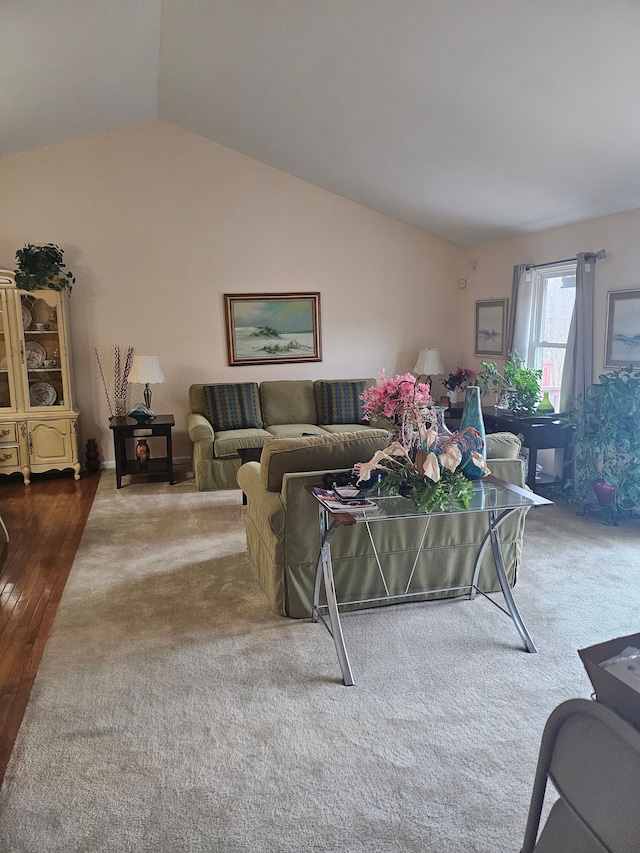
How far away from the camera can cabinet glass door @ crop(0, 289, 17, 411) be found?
5.49 m

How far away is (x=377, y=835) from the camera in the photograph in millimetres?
1795

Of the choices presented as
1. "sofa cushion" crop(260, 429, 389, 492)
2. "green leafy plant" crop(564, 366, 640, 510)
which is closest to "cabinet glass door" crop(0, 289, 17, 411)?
"sofa cushion" crop(260, 429, 389, 492)

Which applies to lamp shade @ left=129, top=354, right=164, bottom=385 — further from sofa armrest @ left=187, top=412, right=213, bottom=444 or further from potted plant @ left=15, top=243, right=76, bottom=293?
potted plant @ left=15, top=243, right=76, bottom=293

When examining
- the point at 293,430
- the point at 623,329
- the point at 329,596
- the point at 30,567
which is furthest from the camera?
the point at 293,430

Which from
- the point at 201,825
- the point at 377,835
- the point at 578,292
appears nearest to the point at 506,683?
the point at 377,835

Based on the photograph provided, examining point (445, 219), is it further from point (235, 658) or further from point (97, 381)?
point (235, 658)

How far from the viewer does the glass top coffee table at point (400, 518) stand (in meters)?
2.59

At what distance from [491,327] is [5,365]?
479cm

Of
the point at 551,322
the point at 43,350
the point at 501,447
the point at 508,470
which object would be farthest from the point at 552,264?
the point at 43,350

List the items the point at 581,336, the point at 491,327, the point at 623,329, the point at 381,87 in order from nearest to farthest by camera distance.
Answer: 1. the point at 381,87
2. the point at 623,329
3. the point at 581,336
4. the point at 491,327

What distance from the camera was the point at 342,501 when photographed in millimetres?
2674

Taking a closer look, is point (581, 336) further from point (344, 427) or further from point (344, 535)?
point (344, 535)

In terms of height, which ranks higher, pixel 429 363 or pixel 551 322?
pixel 551 322

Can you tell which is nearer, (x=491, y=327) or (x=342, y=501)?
(x=342, y=501)
